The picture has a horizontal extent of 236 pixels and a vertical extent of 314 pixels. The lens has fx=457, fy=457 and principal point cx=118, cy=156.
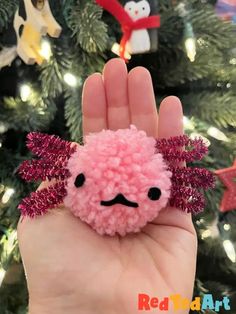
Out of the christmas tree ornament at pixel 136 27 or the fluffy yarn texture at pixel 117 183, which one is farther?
the christmas tree ornament at pixel 136 27

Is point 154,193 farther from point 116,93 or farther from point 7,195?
point 7,195

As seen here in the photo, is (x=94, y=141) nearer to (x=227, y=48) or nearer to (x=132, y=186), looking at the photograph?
(x=132, y=186)

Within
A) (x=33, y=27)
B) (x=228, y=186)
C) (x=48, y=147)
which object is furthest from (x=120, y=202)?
(x=33, y=27)

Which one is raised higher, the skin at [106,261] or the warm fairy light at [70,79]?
the warm fairy light at [70,79]

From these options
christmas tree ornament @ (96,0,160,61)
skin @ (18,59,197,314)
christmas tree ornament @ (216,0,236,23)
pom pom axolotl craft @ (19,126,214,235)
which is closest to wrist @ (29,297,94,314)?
skin @ (18,59,197,314)

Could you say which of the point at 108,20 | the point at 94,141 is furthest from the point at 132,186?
the point at 108,20

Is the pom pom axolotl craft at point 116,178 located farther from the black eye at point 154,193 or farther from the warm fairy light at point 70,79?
the warm fairy light at point 70,79

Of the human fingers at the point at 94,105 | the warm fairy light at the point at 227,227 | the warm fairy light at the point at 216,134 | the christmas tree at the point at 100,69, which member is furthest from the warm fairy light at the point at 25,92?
the warm fairy light at the point at 227,227

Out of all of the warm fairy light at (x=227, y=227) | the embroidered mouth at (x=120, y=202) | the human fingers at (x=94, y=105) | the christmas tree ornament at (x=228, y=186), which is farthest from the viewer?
the warm fairy light at (x=227, y=227)
